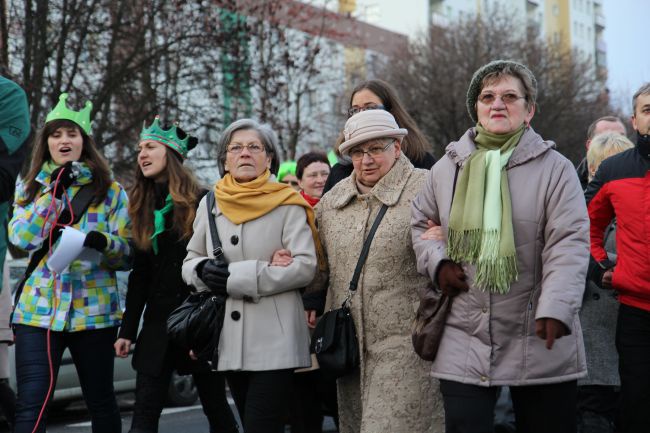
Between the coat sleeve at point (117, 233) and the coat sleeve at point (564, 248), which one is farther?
the coat sleeve at point (117, 233)

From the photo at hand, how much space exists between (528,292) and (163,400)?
2608mm

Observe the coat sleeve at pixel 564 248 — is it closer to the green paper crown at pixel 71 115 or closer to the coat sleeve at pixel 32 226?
the coat sleeve at pixel 32 226

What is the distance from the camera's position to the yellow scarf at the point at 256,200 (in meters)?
5.11

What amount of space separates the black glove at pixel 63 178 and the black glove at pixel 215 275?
155 centimetres

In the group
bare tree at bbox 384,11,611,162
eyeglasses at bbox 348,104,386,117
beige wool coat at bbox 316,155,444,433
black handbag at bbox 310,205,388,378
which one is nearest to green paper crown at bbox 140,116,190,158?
eyeglasses at bbox 348,104,386,117

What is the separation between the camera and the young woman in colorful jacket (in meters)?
5.81

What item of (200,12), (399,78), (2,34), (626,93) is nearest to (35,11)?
(2,34)

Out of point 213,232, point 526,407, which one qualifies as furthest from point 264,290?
point 526,407

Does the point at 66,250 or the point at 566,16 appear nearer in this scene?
the point at 66,250

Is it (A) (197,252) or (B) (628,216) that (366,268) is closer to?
(A) (197,252)

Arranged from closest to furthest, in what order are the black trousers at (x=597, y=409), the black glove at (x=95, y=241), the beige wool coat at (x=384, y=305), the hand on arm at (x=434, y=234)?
1. the hand on arm at (x=434, y=234)
2. the beige wool coat at (x=384, y=305)
3. the black glove at (x=95, y=241)
4. the black trousers at (x=597, y=409)

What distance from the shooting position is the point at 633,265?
17.3 ft

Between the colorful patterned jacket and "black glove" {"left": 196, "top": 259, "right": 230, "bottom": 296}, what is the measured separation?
1.22 m

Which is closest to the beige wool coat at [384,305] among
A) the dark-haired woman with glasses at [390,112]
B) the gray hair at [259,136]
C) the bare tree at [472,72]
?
the gray hair at [259,136]
